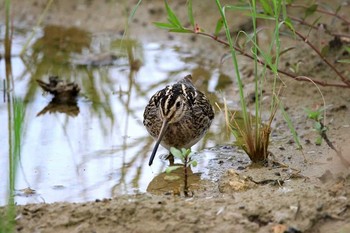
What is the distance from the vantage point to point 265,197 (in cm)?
561

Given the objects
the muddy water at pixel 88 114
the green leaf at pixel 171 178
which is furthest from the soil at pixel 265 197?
the muddy water at pixel 88 114

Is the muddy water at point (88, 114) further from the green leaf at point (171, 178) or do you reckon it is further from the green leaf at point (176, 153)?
the green leaf at point (176, 153)

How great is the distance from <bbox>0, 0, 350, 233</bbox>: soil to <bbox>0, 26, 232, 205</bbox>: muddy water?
0.62 m

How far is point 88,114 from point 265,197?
3.28 m

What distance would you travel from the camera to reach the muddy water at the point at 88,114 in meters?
6.67

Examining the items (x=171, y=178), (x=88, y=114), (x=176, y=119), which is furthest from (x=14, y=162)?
(x=88, y=114)

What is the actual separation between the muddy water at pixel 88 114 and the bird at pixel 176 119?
0.23 metres

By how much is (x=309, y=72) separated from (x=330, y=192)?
11.2ft

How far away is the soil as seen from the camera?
513cm

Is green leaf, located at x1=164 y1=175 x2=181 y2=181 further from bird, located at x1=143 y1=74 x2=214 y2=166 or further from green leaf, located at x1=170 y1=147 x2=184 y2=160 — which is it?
green leaf, located at x1=170 y1=147 x2=184 y2=160

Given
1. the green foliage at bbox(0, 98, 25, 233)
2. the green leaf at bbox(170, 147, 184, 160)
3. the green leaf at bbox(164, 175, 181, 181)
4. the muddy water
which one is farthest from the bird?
the green foliage at bbox(0, 98, 25, 233)

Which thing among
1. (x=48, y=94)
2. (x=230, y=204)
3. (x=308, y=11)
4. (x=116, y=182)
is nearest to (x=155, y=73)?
(x=48, y=94)

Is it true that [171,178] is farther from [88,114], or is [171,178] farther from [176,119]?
[88,114]

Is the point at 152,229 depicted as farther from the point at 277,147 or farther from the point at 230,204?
the point at 277,147
